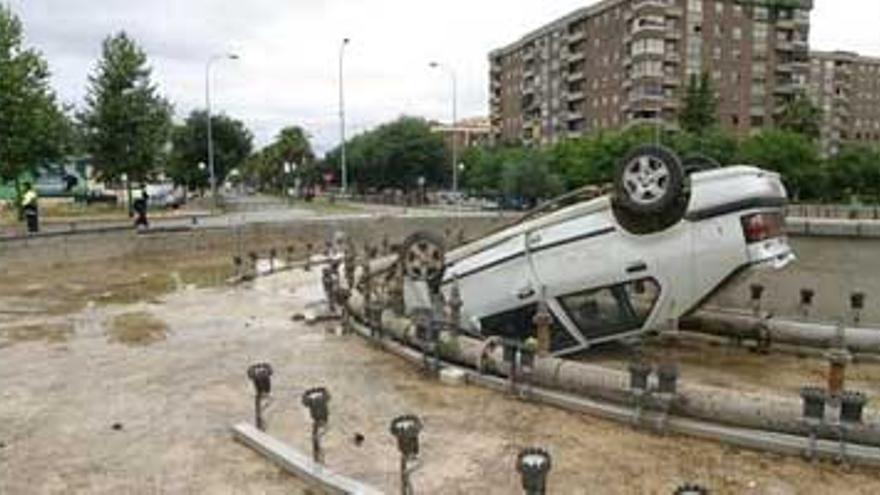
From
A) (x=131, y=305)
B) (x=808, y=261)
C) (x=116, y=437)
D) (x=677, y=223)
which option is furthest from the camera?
(x=808, y=261)

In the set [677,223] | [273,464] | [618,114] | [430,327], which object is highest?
[618,114]

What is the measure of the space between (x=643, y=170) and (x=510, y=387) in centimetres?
303

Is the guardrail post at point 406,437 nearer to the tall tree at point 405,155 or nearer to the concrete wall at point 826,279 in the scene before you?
the concrete wall at point 826,279

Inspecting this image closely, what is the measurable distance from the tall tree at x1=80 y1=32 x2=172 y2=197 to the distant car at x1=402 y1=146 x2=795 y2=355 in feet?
102

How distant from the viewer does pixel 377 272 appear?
14.3m

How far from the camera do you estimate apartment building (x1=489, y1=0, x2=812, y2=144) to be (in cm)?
8112

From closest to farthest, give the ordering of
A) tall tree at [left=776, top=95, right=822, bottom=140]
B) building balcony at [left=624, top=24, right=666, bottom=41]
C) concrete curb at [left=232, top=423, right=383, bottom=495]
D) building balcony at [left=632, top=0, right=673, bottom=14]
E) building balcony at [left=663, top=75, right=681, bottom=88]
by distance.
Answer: concrete curb at [left=232, top=423, right=383, bottom=495] < tall tree at [left=776, top=95, right=822, bottom=140] < building balcony at [left=632, top=0, right=673, bottom=14] < building balcony at [left=624, top=24, right=666, bottom=41] < building balcony at [left=663, top=75, right=681, bottom=88]

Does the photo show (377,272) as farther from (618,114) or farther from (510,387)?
A: (618,114)

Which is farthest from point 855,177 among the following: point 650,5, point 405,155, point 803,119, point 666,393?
point 666,393

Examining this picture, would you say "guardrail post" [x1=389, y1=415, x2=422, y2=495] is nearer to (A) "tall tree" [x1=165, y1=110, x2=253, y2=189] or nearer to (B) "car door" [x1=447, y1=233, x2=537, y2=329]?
(B) "car door" [x1=447, y1=233, x2=537, y2=329]

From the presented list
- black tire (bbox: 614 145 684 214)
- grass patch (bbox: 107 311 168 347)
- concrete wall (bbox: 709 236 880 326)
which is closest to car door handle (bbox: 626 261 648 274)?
black tire (bbox: 614 145 684 214)

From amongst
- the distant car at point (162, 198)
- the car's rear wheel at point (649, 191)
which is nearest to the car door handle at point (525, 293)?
the car's rear wheel at point (649, 191)

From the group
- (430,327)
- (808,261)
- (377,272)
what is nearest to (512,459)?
(430,327)

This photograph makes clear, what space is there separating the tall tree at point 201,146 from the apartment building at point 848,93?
278 ft
